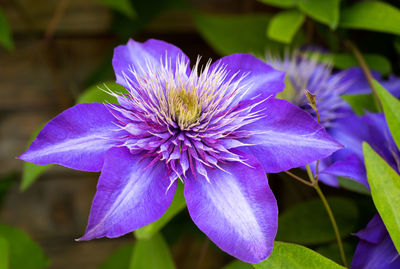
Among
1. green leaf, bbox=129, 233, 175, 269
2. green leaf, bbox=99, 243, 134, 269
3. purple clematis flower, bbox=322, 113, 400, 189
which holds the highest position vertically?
purple clematis flower, bbox=322, 113, 400, 189

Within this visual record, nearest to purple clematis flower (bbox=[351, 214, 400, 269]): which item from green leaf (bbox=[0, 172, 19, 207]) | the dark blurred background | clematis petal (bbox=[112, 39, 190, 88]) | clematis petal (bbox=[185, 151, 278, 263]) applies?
clematis petal (bbox=[185, 151, 278, 263])

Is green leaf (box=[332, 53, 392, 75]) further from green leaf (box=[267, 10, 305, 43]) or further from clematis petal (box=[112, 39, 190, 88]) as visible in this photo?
clematis petal (box=[112, 39, 190, 88])

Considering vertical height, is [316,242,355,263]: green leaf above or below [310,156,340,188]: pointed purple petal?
below

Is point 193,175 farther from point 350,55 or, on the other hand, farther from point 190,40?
point 190,40

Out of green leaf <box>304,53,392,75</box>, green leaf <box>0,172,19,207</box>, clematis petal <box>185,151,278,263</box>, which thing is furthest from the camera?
green leaf <box>0,172,19,207</box>

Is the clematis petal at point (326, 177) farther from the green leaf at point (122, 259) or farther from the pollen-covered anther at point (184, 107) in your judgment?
the green leaf at point (122, 259)

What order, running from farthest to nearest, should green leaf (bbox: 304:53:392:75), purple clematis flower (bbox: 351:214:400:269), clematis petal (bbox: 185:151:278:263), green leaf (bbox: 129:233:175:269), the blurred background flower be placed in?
the blurred background flower < green leaf (bbox: 304:53:392:75) < green leaf (bbox: 129:233:175:269) < purple clematis flower (bbox: 351:214:400:269) < clematis petal (bbox: 185:151:278:263)

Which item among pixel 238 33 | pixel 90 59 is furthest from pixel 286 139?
pixel 90 59

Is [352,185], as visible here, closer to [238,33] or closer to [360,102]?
[360,102]
